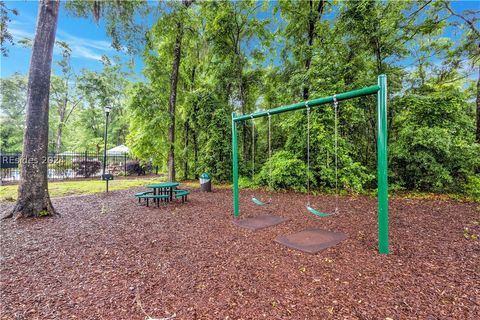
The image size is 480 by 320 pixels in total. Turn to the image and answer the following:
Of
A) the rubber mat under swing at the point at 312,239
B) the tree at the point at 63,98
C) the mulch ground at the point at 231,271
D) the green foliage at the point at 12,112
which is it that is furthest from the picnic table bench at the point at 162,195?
the green foliage at the point at 12,112

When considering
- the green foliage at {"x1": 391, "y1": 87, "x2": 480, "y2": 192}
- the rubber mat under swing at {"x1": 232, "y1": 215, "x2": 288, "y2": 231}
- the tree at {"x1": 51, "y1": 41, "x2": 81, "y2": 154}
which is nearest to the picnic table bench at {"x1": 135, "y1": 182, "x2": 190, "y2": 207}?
the rubber mat under swing at {"x1": 232, "y1": 215, "x2": 288, "y2": 231}

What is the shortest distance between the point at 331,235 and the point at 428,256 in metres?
1.20

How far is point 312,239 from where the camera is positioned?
329cm

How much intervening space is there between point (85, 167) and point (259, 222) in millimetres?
12714

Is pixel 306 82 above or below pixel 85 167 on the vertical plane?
above

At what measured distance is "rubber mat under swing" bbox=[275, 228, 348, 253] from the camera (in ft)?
9.78

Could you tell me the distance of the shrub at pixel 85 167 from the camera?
12.4 metres

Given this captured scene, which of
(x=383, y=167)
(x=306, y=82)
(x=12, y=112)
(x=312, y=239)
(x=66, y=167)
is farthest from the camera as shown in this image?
(x=12, y=112)

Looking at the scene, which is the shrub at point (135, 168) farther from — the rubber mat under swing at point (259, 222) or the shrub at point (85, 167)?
the rubber mat under swing at point (259, 222)

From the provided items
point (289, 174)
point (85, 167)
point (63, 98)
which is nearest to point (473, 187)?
point (289, 174)

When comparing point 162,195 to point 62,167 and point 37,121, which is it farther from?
point 62,167

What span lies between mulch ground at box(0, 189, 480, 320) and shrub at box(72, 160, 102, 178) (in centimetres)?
938

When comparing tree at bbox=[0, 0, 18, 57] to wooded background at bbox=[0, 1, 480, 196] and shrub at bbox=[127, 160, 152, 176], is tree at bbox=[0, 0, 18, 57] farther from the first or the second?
shrub at bbox=[127, 160, 152, 176]

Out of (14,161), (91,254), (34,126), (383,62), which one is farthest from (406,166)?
(14,161)
